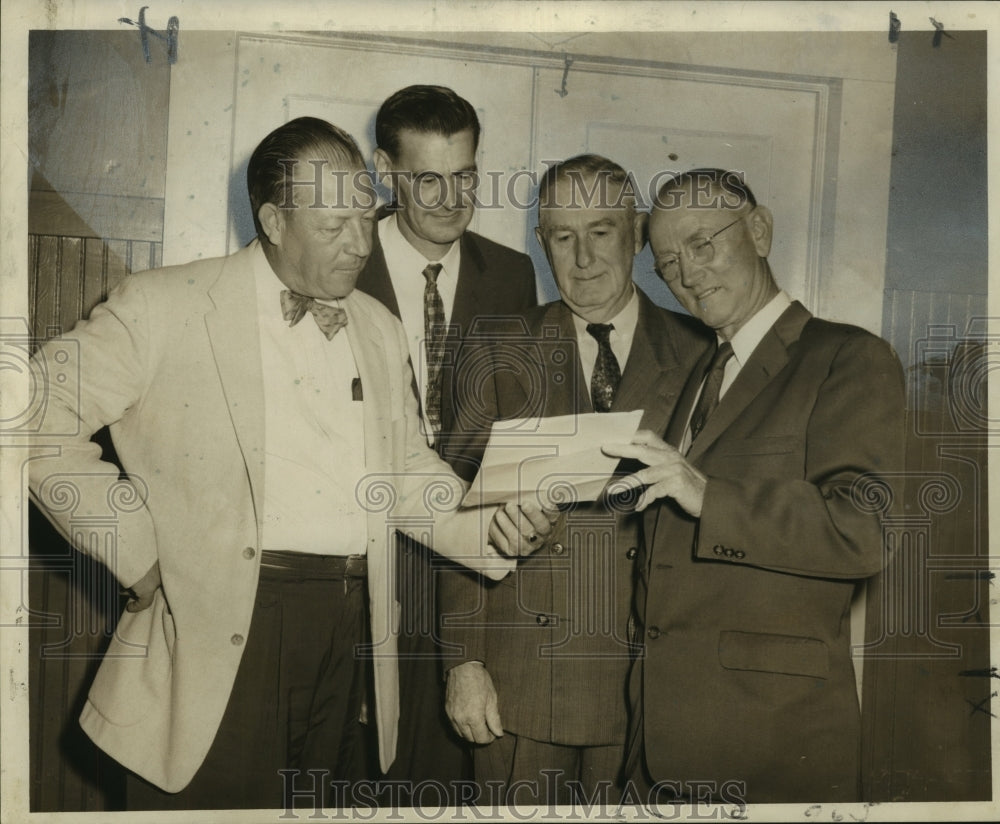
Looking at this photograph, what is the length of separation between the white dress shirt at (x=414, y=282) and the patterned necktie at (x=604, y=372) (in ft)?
1.44

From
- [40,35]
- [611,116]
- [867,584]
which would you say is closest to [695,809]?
[867,584]

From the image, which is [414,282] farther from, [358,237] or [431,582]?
[431,582]

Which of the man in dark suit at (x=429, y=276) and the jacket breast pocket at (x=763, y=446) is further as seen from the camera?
the man in dark suit at (x=429, y=276)

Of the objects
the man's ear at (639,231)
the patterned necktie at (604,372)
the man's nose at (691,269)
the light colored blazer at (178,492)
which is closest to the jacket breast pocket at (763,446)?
the patterned necktie at (604,372)

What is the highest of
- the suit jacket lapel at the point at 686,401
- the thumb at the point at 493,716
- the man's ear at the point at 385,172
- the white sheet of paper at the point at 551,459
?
the man's ear at the point at 385,172

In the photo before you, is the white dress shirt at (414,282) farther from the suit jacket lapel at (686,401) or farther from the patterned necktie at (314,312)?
the suit jacket lapel at (686,401)

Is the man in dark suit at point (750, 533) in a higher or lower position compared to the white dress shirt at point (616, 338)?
lower

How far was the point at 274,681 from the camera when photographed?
3.25 m

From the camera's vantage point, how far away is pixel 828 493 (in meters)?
3.22

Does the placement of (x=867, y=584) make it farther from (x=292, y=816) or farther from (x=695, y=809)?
(x=292, y=816)

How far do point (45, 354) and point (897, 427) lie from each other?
250 centimetres

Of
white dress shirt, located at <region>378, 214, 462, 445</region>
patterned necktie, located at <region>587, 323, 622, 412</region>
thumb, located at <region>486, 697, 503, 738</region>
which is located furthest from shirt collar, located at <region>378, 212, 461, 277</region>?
thumb, located at <region>486, 697, 503, 738</region>

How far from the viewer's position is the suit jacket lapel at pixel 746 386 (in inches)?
128

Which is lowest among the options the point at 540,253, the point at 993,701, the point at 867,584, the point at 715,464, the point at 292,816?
the point at 292,816
